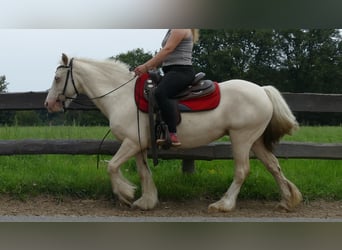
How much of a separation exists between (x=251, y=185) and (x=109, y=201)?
5.59 feet

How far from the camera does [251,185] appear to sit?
16.9ft

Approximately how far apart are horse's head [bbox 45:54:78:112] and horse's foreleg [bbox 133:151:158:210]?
103cm

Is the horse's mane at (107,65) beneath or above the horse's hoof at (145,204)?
above

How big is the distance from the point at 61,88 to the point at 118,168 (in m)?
1.12

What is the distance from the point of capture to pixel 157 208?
15.4ft

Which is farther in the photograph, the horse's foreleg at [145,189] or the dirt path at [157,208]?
the horse's foreleg at [145,189]

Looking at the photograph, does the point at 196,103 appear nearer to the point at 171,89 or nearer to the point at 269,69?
the point at 171,89

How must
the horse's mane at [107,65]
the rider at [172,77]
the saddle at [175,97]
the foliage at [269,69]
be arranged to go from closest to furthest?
the foliage at [269,69] → the rider at [172,77] → the saddle at [175,97] → the horse's mane at [107,65]

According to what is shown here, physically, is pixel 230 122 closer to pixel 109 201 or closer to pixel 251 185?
pixel 251 185

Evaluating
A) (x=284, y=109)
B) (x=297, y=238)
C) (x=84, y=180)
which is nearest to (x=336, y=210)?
(x=284, y=109)

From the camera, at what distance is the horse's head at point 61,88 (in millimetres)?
4699

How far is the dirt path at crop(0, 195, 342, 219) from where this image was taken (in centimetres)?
441

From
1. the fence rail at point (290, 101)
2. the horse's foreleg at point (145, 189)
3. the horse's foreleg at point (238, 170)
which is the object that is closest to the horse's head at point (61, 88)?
the fence rail at point (290, 101)

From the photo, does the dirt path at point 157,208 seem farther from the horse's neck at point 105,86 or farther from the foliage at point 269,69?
the horse's neck at point 105,86
